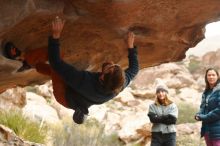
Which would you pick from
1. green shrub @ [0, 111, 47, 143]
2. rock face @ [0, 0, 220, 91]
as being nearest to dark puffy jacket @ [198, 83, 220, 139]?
rock face @ [0, 0, 220, 91]

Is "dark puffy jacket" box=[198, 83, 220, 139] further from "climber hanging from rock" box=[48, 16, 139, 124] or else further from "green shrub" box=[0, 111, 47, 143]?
"green shrub" box=[0, 111, 47, 143]

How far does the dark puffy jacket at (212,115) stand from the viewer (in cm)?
623

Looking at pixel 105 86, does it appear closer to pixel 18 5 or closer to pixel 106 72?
pixel 106 72

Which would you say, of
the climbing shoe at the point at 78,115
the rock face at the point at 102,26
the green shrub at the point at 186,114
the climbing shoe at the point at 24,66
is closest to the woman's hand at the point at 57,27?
the rock face at the point at 102,26

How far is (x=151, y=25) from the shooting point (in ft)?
19.4

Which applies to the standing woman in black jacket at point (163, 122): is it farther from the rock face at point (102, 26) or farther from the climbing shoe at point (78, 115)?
the climbing shoe at point (78, 115)

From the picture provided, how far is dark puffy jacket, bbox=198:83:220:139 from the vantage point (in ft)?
20.5

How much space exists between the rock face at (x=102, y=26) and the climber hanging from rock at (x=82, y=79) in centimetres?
32

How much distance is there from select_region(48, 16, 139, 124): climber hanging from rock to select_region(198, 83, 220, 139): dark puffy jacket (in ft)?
6.10

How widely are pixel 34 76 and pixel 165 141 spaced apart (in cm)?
250

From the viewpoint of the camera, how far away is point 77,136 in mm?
12289

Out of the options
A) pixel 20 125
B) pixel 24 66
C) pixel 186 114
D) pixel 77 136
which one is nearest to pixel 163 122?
pixel 24 66

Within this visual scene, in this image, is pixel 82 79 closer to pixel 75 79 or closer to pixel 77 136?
pixel 75 79

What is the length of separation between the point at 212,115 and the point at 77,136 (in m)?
6.60
